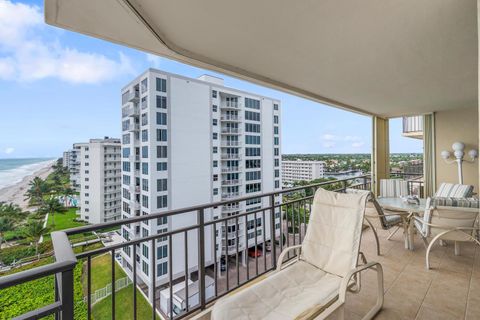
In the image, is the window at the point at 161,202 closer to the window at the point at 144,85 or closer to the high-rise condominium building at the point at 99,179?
the high-rise condominium building at the point at 99,179

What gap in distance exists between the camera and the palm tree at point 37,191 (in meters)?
6.38

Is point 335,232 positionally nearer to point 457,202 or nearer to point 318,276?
point 318,276

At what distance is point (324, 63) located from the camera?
2.71m

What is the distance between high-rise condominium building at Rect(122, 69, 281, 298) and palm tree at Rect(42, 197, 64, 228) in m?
3.05

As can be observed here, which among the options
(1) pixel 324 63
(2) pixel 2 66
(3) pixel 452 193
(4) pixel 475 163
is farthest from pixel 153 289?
(2) pixel 2 66

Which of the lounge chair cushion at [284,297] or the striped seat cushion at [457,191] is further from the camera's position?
the striped seat cushion at [457,191]

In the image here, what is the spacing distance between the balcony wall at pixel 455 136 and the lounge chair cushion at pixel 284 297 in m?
5.20

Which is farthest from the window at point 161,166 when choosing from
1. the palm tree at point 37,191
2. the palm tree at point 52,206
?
the palm tree at point 37,191

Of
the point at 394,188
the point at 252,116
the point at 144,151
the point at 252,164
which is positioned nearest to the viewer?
the point at 394,188

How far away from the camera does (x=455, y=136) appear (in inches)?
213

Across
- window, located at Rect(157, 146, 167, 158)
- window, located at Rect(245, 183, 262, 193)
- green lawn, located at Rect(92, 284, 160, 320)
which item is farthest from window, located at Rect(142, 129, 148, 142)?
green lawn, located at Rect(92, 284, 160, 320)

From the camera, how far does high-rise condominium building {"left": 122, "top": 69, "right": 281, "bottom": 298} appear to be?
11.9 m

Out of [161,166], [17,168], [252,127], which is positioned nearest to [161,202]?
[161,166]

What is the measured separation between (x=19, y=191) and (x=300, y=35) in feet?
25.3
